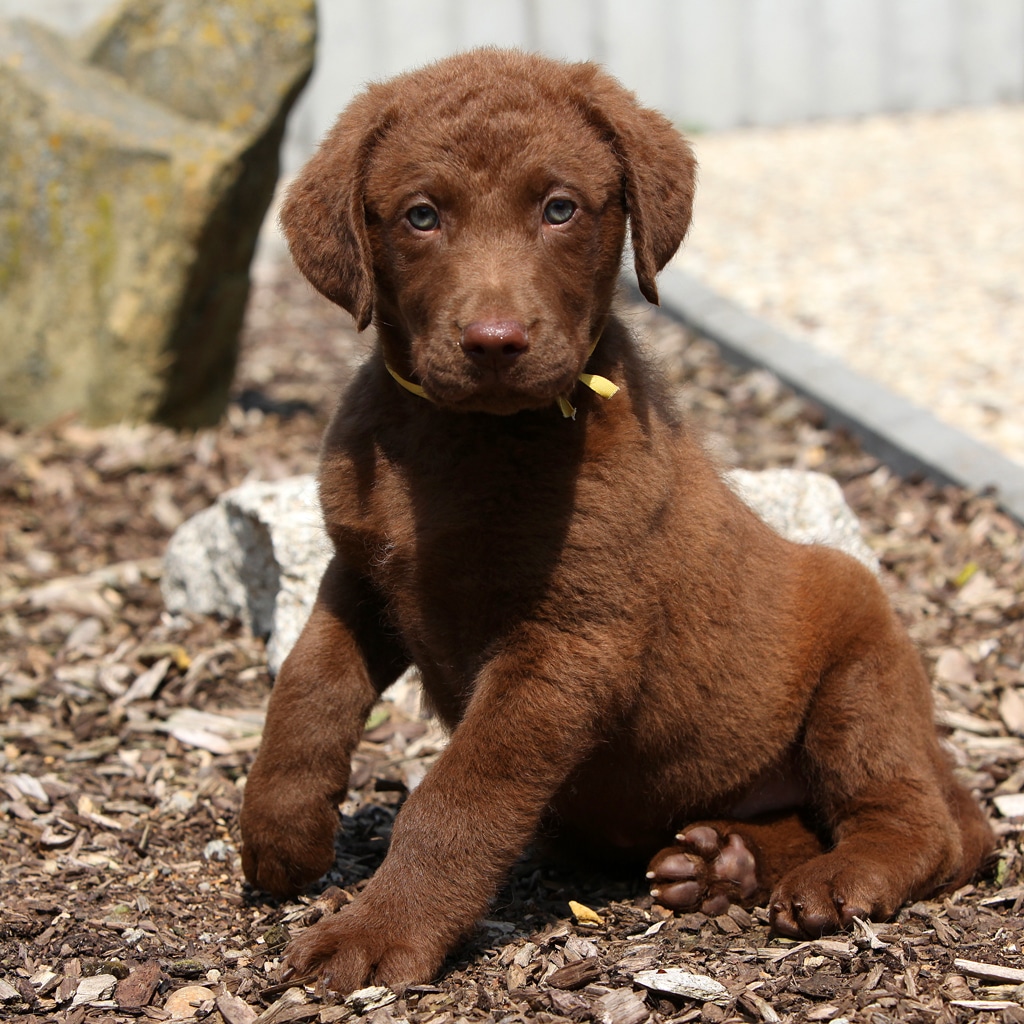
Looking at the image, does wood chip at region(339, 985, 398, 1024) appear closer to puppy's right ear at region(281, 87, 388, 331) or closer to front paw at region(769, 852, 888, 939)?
front paw at region(769, 852, 888, 939)

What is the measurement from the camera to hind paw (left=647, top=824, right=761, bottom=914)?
3391 millimetres

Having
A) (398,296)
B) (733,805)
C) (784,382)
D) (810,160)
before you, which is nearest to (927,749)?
(733,805)

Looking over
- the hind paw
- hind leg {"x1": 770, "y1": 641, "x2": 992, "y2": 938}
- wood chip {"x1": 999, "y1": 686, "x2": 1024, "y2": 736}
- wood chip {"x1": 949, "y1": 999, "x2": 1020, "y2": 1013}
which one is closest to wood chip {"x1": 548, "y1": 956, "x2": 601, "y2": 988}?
the hind paw

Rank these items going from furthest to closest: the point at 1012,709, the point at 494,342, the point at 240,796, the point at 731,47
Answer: the point at 731,47, the point at 1012,709, the point at 240,796, the point at 494,342

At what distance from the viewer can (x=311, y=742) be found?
3.25 meters

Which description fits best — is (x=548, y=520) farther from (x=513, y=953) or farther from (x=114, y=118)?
(x=114, y=118)

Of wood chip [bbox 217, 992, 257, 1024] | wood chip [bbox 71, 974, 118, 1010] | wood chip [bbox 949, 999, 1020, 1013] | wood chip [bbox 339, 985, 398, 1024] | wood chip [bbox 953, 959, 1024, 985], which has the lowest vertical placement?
wood chip [bbox 953, 959, 1024, 985]

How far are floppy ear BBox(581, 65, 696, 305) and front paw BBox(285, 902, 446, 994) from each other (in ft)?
5.01

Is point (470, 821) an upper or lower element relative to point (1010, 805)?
upper

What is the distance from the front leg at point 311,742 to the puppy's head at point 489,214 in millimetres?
652

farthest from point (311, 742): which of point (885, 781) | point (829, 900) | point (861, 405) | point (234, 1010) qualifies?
point (861, 405)

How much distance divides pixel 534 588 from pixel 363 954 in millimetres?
847

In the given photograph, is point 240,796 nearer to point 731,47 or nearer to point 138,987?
point 138,987

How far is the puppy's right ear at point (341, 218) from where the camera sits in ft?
9.96
